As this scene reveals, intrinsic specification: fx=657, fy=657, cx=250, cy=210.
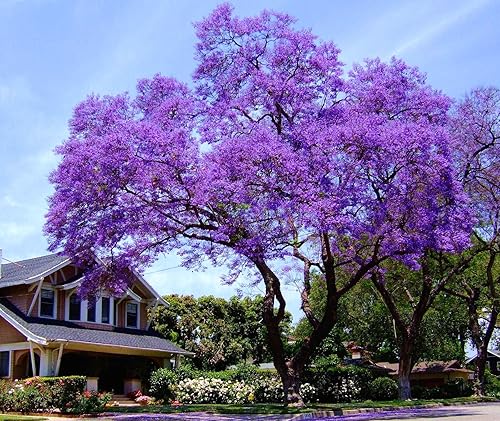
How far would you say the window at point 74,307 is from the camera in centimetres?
3177

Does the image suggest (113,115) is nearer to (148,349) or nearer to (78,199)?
(78,199)

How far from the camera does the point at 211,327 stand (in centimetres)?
4503

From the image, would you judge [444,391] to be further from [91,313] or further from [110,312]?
[91,313]

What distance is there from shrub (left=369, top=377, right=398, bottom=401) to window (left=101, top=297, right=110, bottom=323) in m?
14.5

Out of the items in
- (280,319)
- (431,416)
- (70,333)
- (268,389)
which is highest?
(70,333)

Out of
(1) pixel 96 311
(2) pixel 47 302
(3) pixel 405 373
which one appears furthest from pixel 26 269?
(3) pixel 405 373

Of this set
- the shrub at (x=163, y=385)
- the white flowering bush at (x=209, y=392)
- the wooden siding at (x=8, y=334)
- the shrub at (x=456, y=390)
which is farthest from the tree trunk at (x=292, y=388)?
the shrub at (x=456, y=390)

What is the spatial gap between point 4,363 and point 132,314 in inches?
304

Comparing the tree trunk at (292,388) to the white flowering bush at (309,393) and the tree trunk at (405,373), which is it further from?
the tree trunk at (405,373)

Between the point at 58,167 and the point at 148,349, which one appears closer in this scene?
the point at 58,167

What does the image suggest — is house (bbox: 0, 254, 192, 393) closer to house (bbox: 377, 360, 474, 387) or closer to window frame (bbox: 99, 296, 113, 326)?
window frame (bbox: 99, 296, 113, 326)

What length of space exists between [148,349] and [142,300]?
3.67 metres

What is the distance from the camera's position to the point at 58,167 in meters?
21.8

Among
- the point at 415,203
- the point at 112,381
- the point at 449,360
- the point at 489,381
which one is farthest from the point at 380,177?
the point at 449,360
